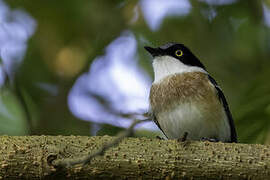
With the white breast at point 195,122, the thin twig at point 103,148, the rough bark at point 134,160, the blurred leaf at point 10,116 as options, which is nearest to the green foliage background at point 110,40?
the blurred leaf at point 10,116

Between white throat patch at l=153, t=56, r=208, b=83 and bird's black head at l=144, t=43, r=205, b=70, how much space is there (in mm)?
52

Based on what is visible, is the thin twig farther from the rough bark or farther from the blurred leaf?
the blurred leaf

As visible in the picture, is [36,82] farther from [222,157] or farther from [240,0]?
[222,157]

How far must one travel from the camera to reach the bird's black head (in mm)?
5844

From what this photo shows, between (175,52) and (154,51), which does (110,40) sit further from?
(175,52)

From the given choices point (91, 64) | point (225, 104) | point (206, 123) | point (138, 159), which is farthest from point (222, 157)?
point (91, 64)

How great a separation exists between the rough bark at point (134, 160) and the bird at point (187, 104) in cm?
108

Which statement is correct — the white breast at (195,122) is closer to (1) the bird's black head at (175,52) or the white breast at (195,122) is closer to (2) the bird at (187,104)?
(2) the bird at (187,104)

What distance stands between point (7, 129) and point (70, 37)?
2.02m

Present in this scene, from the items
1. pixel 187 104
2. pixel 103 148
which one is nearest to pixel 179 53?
pixel 187 104

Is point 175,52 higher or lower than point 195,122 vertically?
higher

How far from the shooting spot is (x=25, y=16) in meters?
7.21

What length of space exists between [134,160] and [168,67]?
2411mm

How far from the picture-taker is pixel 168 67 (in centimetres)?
575
